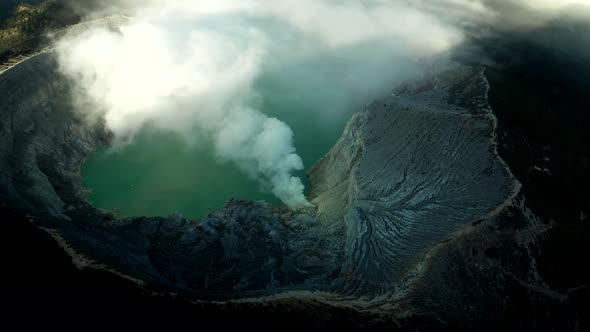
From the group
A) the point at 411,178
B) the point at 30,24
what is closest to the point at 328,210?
the point at 411,178

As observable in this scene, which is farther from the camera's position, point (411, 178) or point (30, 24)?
point (30, 24)

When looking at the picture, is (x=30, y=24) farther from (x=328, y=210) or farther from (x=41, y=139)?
(x=328, y=210)

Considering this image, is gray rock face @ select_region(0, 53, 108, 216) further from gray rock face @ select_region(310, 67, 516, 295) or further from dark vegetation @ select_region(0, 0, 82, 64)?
gray rock face @ select_region(310, 67, 516, 295)

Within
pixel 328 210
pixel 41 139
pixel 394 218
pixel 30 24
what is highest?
pixel 30 24

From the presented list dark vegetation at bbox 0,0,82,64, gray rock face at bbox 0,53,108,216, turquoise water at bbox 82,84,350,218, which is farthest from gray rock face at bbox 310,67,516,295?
dark vegetation at bbox 0,0,82,64

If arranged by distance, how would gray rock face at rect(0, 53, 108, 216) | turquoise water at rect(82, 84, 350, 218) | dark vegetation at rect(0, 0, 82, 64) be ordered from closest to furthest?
gray rock face at rect(0, 53, 108, 216) → turquoise water at rect(82, 84, 350, 218) → dark vegetation at rect(0, 0, 82, 64)

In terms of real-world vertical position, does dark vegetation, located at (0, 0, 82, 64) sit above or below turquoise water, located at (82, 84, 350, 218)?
above
